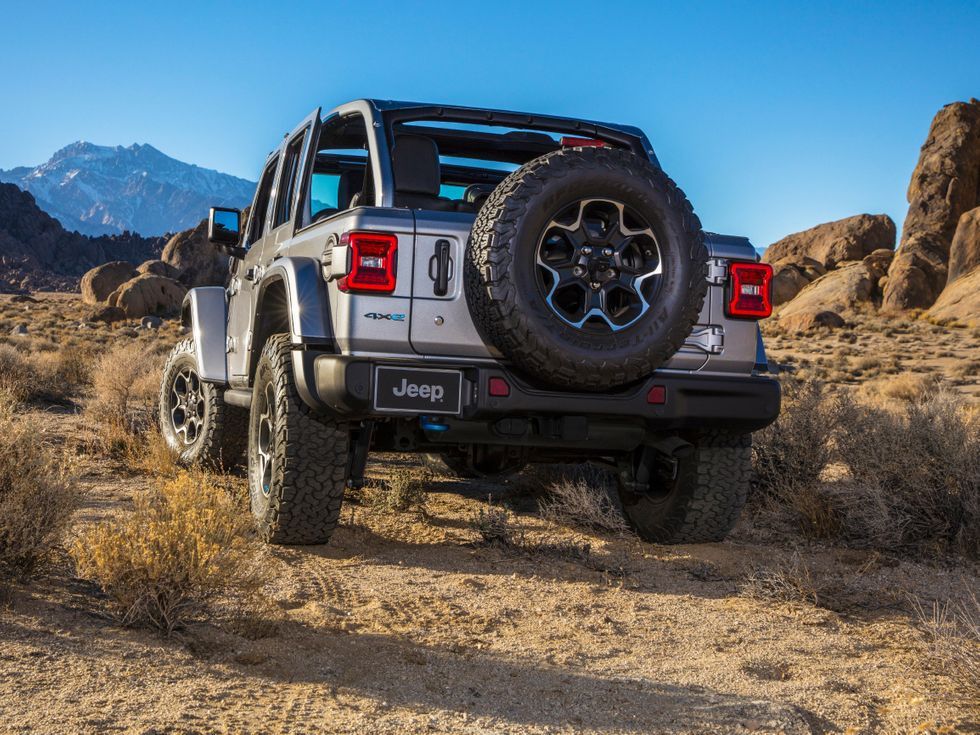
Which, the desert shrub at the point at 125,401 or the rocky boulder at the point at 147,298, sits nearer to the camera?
the desert shrub at the point at 125,401

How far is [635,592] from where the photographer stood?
4547 mm

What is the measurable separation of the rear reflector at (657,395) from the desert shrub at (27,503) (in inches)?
107

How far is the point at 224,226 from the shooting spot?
679 cm

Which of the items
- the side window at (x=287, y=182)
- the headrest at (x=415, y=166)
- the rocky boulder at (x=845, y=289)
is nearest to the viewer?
the headrest at (x=415, y=166)

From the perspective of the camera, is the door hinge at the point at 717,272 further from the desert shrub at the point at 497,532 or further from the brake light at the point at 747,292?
the desert shrub at the point at 497,532

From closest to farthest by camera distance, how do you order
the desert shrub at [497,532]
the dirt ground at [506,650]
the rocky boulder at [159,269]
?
the dirt ground at [506,650] < the desert shrub at [497,532] < the rocky boulder at [159,269]

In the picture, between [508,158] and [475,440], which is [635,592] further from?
[508,158]

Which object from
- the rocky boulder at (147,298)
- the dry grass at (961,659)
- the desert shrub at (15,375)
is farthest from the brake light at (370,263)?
the rocky boulder at (147,298)

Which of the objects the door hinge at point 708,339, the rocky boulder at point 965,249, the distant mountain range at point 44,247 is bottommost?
the door hinge at point 708,339

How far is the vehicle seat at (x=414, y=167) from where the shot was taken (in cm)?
485

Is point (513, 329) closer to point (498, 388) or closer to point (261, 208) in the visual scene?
point (498, 388)

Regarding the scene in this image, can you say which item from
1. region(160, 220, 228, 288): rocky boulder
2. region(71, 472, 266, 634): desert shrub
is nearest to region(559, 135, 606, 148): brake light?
region(71, 472, 266, 634): desert shrub

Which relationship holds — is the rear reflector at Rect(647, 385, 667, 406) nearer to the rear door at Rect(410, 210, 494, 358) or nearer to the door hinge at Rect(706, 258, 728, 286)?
the door hinge at Rect(706, 258, 728, 286)

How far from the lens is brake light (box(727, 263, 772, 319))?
473cm
